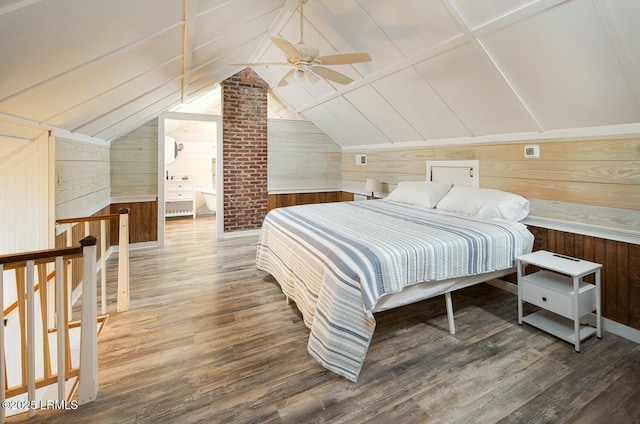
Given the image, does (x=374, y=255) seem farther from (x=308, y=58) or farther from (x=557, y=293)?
(x=308, y=58)

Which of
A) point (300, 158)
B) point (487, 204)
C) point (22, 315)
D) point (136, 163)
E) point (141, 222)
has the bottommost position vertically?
point (22, 315)

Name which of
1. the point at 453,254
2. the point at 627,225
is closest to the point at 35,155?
the point at 453,254

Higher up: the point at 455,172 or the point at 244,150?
the point at 244,150

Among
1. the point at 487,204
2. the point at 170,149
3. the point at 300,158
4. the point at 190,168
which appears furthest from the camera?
the point at 190,168

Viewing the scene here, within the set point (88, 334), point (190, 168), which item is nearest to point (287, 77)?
point (88, 334)

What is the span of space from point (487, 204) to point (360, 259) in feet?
5.71

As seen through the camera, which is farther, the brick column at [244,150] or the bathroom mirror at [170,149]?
the bathroom mirror at [170,149]

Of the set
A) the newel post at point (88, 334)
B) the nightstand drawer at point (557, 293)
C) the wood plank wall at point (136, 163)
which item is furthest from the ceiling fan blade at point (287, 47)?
the wood plank wall at point (136, 163)

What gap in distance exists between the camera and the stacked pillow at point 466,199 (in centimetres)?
294

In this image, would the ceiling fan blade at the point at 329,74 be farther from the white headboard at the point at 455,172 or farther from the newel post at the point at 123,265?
the newel post at the point at 123,265

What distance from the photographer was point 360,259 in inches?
77.5

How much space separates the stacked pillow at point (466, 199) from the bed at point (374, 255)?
11 millimetres

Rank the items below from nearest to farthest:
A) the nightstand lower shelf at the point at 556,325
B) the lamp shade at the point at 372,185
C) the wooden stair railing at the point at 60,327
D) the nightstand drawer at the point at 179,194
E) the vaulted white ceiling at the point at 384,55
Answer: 1. the vaulted white ceiling at the point at 384,55
2. the wooden stair railing at the point at 60,327
3. the nightstand lower shelf at the point at 556,325
4. the lamp shade at the point at 372,185
5. the nightstand drawer at the point at 179,194

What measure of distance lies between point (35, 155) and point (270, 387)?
238 centimetres
